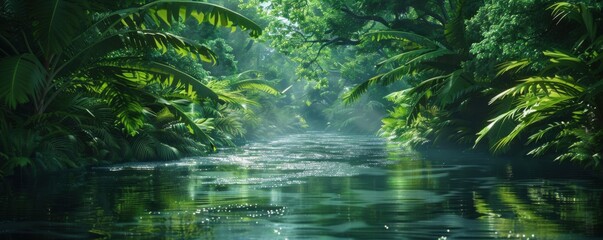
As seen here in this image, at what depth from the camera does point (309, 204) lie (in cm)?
1063

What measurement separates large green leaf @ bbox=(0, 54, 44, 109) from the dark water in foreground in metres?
1.39

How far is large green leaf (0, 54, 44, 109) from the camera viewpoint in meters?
12.9

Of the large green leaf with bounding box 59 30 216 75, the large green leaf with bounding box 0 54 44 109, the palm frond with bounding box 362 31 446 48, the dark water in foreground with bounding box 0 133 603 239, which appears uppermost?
the palm frond with bounding box 362 31 446 48

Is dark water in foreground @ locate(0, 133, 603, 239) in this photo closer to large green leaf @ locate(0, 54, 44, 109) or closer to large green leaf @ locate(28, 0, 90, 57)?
large green leaf @ locate(0, 54, 44, 109)

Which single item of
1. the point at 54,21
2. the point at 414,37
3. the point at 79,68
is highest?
the point at 414,37

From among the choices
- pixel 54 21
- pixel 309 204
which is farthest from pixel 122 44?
pixel 309 204

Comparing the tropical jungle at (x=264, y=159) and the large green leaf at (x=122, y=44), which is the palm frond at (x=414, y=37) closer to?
the tropical jungle at (x=264, y=159)

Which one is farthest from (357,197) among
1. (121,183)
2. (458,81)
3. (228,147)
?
(228,147)

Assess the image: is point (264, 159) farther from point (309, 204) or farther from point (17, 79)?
point (309, 204)

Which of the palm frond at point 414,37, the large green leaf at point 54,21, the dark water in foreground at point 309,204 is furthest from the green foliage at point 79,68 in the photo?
the palm frond at point 414,37

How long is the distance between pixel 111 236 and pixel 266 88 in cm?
2472

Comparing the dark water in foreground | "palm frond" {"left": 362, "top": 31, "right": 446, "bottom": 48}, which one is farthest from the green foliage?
"palm frond" {"left": 362, "top": 31, "right": 446, "bottom": 48}

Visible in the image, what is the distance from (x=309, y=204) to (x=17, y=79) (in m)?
5.44

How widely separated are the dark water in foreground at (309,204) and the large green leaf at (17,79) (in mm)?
1388
